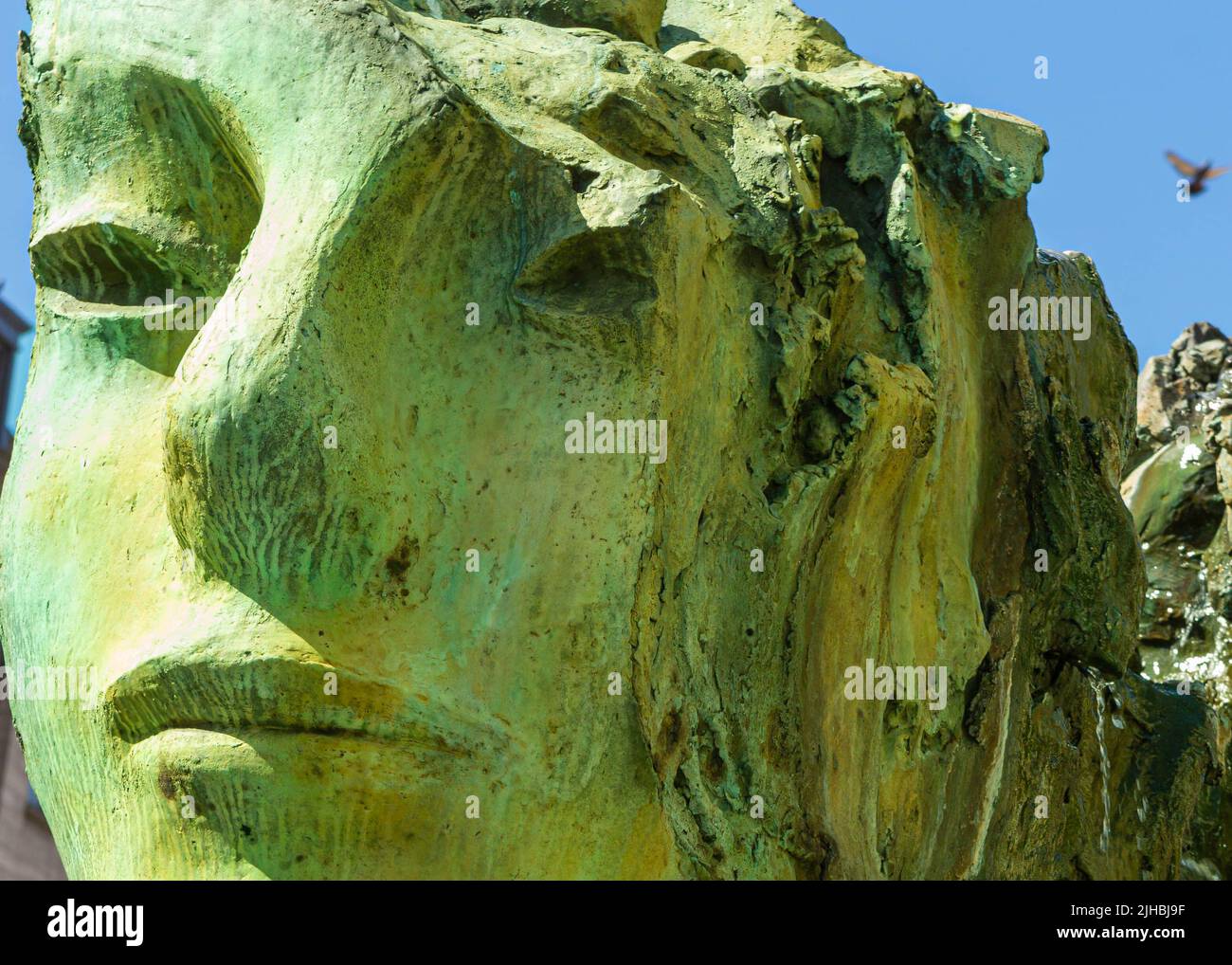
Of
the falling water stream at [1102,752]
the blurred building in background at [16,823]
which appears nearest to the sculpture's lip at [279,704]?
the falling water stream at [1102,752]

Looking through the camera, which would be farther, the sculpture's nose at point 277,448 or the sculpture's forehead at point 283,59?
the sculpture's forehead at point 283,59

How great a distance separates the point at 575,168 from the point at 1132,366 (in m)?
2.48

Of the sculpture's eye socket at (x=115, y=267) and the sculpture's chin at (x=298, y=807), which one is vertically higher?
the sculpture's eye socket at (x=115, y=267)

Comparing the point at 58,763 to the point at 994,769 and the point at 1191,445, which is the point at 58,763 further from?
the point at 1191,445

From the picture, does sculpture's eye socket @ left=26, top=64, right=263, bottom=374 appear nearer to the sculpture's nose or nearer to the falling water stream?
the sculpture's nose

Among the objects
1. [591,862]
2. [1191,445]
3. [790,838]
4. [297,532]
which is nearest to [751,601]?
[790,838]

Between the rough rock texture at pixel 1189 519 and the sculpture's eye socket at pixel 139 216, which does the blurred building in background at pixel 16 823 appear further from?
the sculpture's eye socket at pixel 139 216

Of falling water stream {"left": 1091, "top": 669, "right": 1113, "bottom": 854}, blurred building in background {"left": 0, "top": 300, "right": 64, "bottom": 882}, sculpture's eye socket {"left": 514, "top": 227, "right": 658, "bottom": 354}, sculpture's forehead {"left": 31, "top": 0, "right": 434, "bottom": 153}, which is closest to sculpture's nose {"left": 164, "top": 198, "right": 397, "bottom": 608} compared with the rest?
sculpture's forehead {"left": 31, "top": 0, "right": 434, "bottom": 153}

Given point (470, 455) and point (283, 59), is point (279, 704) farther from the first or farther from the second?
point (283, 59)

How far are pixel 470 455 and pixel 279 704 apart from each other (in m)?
0.62

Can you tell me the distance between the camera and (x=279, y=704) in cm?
374

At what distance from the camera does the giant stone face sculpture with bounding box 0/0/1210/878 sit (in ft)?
12.5

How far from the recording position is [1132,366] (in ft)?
20.1

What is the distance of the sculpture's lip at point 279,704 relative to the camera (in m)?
3.75
